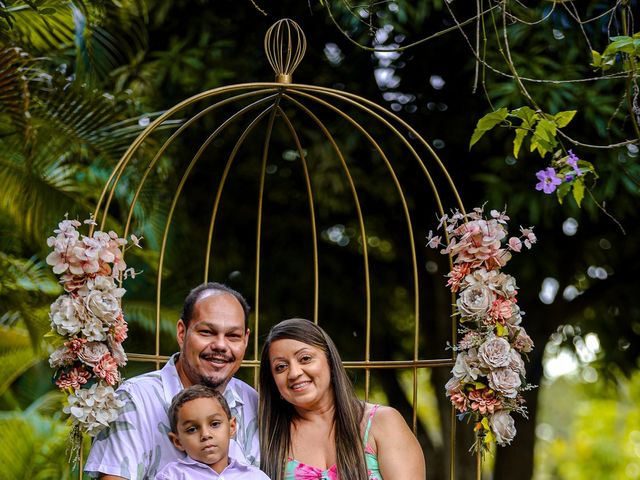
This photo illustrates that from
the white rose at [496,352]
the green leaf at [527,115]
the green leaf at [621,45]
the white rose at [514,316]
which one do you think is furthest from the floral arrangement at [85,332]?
the green leaf at [621,45]

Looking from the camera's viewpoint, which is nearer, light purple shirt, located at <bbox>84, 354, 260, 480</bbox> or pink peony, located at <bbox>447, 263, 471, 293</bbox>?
light purple shirt, located at <bbox>84, 354, 260, 480</bbox>

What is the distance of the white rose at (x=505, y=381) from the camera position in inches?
146

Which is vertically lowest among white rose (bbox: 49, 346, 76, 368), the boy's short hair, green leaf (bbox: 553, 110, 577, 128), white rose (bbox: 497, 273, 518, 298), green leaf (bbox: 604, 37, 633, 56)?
the boy's short hair

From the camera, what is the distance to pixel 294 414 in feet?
13.0

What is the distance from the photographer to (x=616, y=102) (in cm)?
571

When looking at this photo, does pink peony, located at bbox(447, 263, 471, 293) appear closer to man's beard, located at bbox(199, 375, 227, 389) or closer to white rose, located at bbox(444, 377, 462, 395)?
white rose, located at bbox(444, 377, 462, 395)

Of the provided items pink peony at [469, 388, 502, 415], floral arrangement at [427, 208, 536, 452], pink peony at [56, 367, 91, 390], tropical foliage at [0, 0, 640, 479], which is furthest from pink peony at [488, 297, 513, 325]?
tropical foliage at [0, 0, 640, 479]

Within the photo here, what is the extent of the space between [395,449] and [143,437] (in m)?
0.93

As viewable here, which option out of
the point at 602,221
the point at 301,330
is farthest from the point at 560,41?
the point at 301,330

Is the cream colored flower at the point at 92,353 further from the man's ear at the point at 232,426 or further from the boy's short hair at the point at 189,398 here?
the man's ear at the point at 232,426

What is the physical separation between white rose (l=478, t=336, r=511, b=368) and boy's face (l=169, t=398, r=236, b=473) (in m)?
0.99

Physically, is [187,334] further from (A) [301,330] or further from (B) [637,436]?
(B) [637,436]

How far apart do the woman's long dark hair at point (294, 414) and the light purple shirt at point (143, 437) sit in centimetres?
7

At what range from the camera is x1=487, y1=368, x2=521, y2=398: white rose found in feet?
12.2
